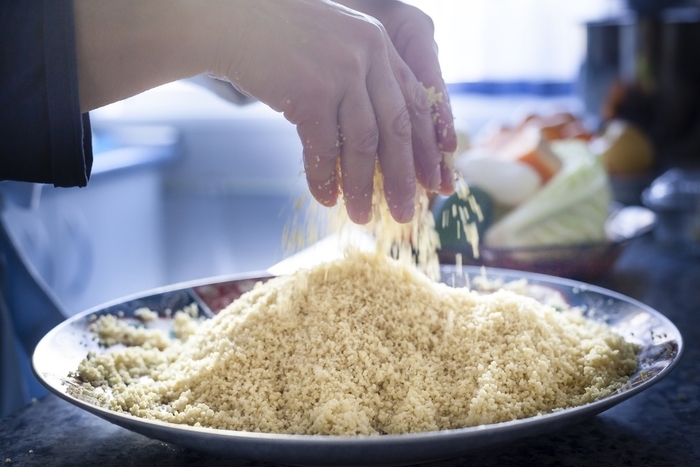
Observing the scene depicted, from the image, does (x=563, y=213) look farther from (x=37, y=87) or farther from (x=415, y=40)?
(x=37, y=87)

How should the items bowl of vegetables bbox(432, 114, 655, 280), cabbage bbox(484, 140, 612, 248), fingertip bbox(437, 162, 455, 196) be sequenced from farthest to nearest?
cabbage bbox(484, 140, 612, 248) → bowl of vegetables bbox(432, 114, 655, 280) → fingertip bbox(437, 162, 455, 196)

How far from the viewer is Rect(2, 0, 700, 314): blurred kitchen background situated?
192 cm

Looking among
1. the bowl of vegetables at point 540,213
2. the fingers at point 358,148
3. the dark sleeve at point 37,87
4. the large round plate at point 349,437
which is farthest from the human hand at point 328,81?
the bowl of vegetables at point 540,213

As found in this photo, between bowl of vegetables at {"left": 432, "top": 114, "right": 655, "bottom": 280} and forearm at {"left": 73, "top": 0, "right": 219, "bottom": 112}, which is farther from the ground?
forearm at {"left": 73, "top": 0, "right": 219, "bottom": 112}

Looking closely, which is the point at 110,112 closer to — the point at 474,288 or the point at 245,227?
the point at 245,227

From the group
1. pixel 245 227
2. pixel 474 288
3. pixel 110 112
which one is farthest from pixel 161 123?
pixel 474 288

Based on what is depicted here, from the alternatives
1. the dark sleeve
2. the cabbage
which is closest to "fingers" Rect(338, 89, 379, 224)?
the dark sleeve

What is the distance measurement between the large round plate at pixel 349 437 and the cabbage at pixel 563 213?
1.19 feet

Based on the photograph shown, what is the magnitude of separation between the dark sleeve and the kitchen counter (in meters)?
0.28

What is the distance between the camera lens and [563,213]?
1453 mm

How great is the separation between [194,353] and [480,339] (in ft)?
1.05

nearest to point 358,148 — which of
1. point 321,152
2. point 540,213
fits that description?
point 321,152

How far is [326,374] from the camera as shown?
2.25 feet

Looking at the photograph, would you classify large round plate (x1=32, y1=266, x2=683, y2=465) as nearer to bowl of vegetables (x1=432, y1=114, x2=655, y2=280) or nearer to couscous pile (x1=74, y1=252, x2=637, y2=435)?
couscous pile (x1=74, y1=252, x2=637, y2=435)
